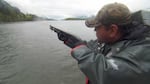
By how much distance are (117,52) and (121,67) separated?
0.89 ft

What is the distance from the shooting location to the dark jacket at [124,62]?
2143mm

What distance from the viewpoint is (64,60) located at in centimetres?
1524

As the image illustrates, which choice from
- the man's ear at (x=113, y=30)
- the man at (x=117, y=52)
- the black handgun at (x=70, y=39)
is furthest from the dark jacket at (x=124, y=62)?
the black handgun at (x=70, y=39)

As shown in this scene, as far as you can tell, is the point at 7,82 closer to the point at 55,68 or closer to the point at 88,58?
the point at 55,68

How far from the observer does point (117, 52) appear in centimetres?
237

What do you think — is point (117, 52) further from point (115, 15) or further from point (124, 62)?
point (115, 15)

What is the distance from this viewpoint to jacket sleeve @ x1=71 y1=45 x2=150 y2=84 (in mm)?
2139

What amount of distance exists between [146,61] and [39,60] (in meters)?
13.2

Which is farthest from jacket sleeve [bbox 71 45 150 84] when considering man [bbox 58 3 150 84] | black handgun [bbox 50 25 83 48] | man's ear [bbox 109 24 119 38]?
black handgun [bbox 50 25 83 48]

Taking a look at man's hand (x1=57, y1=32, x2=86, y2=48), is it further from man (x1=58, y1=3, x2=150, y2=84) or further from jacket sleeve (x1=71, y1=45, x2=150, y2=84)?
jacket sleeve (x1=71, y1=45, x2=150, y2=84)

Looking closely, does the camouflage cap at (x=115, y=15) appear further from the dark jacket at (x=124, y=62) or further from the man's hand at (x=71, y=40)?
the man's hand at (x=71, y=40)

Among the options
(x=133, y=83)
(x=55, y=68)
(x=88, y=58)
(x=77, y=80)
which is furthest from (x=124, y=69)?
(x=55, y=68)

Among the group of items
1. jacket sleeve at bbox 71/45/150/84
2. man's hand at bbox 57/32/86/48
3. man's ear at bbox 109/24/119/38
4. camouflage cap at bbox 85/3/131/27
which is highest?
camouflage cap at bbox 85/3/131/27

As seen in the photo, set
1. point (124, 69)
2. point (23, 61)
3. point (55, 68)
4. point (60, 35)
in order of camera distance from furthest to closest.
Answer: point (23, 61) → point (55, 68) → point (60, 35) → point (124, 69)
